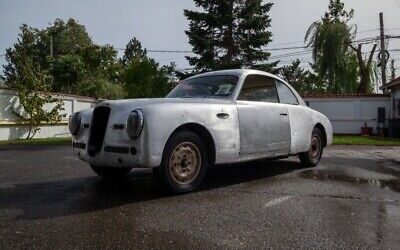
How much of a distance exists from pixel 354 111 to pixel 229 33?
1087 centimetres

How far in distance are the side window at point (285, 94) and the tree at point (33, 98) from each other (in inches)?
542

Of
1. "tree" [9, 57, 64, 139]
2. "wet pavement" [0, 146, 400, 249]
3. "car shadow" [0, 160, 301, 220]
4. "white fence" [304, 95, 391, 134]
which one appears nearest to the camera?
"wet pavement" [0, 146, 400, 249]

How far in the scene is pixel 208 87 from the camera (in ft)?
19.1

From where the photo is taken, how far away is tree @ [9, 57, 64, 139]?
17.2m

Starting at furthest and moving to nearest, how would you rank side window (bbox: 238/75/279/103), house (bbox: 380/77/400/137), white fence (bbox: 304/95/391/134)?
white fence (bbox: 304/95/391/134) → house (bbox: 380/77/400/137) → side window (bbox: 238/75/279/103)

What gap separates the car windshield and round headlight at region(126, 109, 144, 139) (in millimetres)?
1567

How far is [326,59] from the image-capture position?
1235 inches

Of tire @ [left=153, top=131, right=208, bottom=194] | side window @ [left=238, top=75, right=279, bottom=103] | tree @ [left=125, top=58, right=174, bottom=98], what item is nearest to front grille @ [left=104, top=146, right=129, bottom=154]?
tire @ [left=153, top=131, right=208, bottom=194]

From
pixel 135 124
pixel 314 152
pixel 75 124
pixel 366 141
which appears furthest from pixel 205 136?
pixel 366 141

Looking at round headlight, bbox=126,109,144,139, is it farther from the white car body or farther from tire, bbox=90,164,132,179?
tire, bbox=90,164,132,179

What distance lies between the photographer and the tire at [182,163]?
4.51 m

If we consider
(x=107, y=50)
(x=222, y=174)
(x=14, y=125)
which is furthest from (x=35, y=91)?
(x=107, y=50)

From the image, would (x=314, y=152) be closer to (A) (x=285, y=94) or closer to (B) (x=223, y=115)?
(A) (x=285, y=94)

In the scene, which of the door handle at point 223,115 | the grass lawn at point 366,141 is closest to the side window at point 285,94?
the door handle at point 223,115
